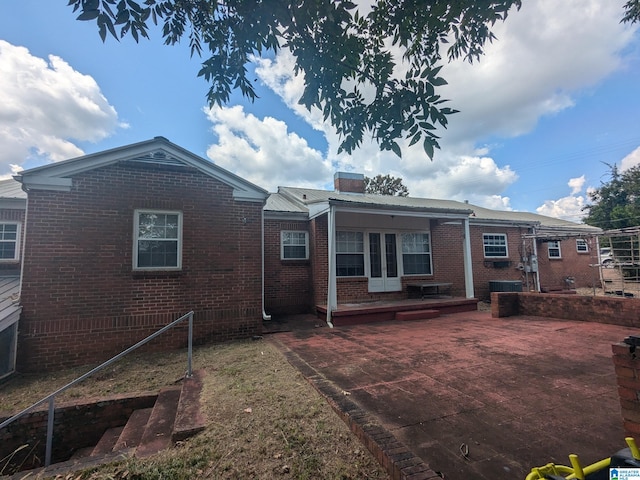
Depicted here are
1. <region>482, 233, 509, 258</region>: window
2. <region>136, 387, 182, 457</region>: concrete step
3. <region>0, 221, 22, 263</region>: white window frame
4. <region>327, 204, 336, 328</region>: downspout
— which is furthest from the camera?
<region>482, 233, 509, 258</region>: window

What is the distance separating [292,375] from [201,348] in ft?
9.40

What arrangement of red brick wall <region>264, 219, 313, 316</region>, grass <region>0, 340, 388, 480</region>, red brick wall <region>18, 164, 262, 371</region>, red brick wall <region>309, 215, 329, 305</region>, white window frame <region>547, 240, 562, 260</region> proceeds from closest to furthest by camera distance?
grass <region>0, 340, 388, 480</region>
red brick wall <region>18, 164, 262, 371</region>
red brick wall <region>309, 215, 329, 305</region>
red brick wall <region>264, 219, 313, 316</region>
white window frame <region>547, 240, 562, 260</region>

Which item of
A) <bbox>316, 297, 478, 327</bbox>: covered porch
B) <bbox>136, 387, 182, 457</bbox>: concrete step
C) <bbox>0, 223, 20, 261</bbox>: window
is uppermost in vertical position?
<bbox>0, 223, 20, 261</bbox>: window

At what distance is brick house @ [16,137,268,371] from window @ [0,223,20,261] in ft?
12.1

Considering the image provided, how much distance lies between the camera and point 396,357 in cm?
550

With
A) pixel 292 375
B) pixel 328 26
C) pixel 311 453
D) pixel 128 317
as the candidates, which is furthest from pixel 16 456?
pixel 328 26

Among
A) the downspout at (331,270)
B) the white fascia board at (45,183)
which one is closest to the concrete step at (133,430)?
the white fascia board at (45,183)

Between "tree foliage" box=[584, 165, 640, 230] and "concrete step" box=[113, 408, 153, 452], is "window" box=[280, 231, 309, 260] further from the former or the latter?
"tree foliage" box=[584, 165, 640, 230]

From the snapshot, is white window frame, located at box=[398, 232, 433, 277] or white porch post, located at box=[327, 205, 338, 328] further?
white window frame, located at box=[398, 232, 433, 277]

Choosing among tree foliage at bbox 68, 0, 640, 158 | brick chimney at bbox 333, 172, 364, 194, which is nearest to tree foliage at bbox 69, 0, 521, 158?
tree foliage at bbox 68, 0, 640, 158

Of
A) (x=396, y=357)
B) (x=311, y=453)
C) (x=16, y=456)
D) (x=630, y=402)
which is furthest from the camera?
(x=396, y=357)

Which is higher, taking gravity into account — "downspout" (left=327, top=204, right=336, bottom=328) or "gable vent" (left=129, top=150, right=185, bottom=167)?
"gable vent" (left=129, top=150, right=185, bottom=167)

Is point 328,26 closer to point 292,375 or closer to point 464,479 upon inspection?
point 464,479

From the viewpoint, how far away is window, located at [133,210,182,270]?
6.67m
